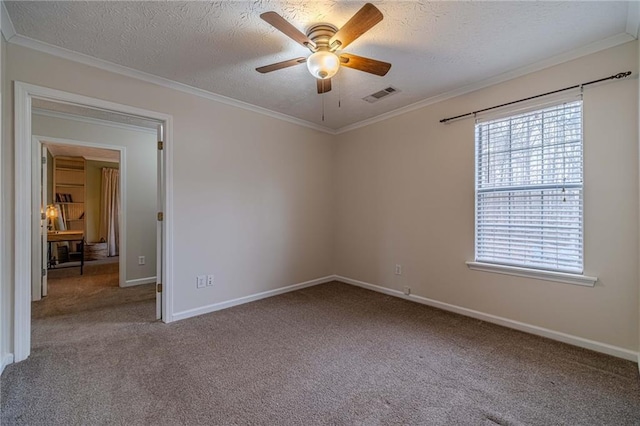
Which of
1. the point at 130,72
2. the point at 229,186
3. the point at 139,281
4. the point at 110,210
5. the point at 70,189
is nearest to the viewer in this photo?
the point at 130,72

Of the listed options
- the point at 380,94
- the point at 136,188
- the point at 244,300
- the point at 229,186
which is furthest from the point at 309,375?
the point at 136,188

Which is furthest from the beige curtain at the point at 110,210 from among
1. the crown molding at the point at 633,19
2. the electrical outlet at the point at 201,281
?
the crown molding at the point at 633,19

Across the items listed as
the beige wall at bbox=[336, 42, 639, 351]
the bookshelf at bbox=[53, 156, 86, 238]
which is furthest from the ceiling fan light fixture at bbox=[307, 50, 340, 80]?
the bookshelf at bbox=[53, 156, 86, 238]

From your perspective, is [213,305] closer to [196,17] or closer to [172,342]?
[172,342]

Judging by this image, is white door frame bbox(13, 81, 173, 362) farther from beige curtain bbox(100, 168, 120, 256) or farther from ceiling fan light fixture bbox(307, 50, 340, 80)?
beige curtain bbox(100, 168, 120, 256)

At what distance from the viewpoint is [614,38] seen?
214 cm

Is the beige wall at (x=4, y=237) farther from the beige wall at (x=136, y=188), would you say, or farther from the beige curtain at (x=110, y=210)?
the beige curtain at (x=110, y=210)

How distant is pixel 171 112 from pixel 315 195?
2.22 metres

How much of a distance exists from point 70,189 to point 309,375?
809cm

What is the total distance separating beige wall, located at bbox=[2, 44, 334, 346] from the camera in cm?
252

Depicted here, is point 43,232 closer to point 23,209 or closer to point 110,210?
point 23,209

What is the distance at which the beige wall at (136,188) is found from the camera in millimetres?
4195

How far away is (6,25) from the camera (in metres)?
1.94

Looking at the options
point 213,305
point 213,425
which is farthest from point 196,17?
point 213,305
